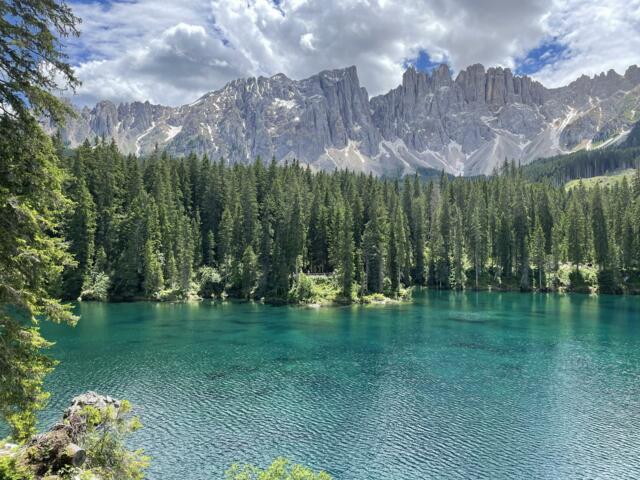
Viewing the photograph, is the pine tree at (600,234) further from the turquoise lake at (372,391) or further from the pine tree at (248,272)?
the pine tree at (248,272)

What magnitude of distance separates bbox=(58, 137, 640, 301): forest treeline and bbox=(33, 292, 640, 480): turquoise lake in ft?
83.4

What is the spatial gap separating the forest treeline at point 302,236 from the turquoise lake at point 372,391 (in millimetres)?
25406

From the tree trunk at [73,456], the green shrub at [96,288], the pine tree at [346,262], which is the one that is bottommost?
the tree trunk at [73,456]

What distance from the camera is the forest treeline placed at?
10269cm

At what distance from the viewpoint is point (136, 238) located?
340 ft

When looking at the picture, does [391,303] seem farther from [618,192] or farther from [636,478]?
[618,192]

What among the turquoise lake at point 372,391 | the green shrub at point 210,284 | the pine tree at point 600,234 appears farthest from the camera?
the pine tree at point 600,234

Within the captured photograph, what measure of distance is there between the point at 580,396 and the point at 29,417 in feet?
136

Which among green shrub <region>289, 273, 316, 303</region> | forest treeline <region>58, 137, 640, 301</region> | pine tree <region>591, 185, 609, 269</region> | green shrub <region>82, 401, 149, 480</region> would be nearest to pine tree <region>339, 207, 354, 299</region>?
forest treeline <region>58, 137, 640, 301</region>

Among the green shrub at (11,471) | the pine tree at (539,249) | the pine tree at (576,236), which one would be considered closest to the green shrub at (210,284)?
the pine tree at (539,249)

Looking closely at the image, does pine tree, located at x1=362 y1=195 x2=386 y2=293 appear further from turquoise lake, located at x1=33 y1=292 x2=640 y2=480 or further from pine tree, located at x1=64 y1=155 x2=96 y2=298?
pine tree, located at x1=64 y1=155 x2=96 y2=298

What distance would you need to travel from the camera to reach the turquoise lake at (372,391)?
30.2 metres

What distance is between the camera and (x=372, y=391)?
1688 inches

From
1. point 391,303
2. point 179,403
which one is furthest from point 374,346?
point 391,303
